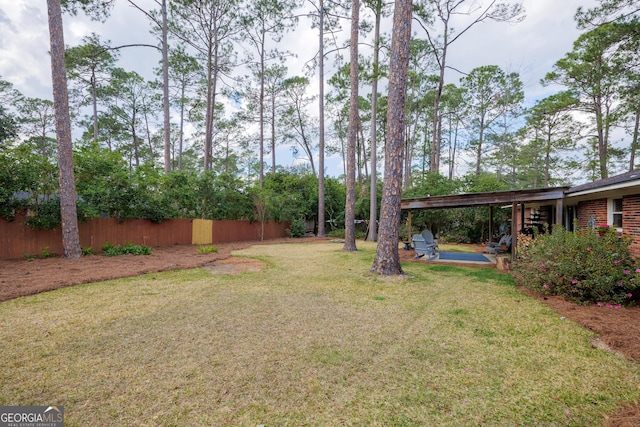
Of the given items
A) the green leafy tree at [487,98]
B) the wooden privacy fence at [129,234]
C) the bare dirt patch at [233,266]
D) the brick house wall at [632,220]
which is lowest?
the bare dirt patch at [233,266]

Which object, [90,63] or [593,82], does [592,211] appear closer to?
[593,82]

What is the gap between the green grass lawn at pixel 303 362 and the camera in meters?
1.96

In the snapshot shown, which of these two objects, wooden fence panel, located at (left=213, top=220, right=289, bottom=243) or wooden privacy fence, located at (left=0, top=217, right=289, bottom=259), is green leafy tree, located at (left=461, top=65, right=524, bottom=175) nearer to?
wooden fence panel, located at (left=213, top=220, right=289, bottom=243)

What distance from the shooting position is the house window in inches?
293

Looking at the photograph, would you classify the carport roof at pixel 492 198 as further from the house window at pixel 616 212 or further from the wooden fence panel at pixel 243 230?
the wooden fence panel at pixel 243 230

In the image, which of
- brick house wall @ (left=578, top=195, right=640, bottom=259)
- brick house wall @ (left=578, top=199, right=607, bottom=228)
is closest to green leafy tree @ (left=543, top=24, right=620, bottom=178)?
brick house wall @ (left=578, top=199, right=607, bottom=228)

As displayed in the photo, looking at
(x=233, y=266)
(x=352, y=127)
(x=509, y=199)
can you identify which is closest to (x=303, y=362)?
(x=233, y=266)

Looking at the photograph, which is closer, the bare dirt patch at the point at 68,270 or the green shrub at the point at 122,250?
the bare dirt patch at the point at 68,270

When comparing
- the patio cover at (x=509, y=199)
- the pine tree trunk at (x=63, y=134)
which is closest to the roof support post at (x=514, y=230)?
the patio cover at (x=509, y=199)

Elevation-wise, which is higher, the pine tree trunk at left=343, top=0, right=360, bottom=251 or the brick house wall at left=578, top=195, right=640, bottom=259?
the pine tree trunk at left=343, top=0, right=360, bottom=251

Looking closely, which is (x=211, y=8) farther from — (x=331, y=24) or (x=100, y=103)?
(x=100, y=103)

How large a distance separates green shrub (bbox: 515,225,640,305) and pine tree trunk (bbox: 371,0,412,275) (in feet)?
9.14

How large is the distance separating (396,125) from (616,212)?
668 centimetres

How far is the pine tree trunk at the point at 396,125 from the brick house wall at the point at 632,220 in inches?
215
